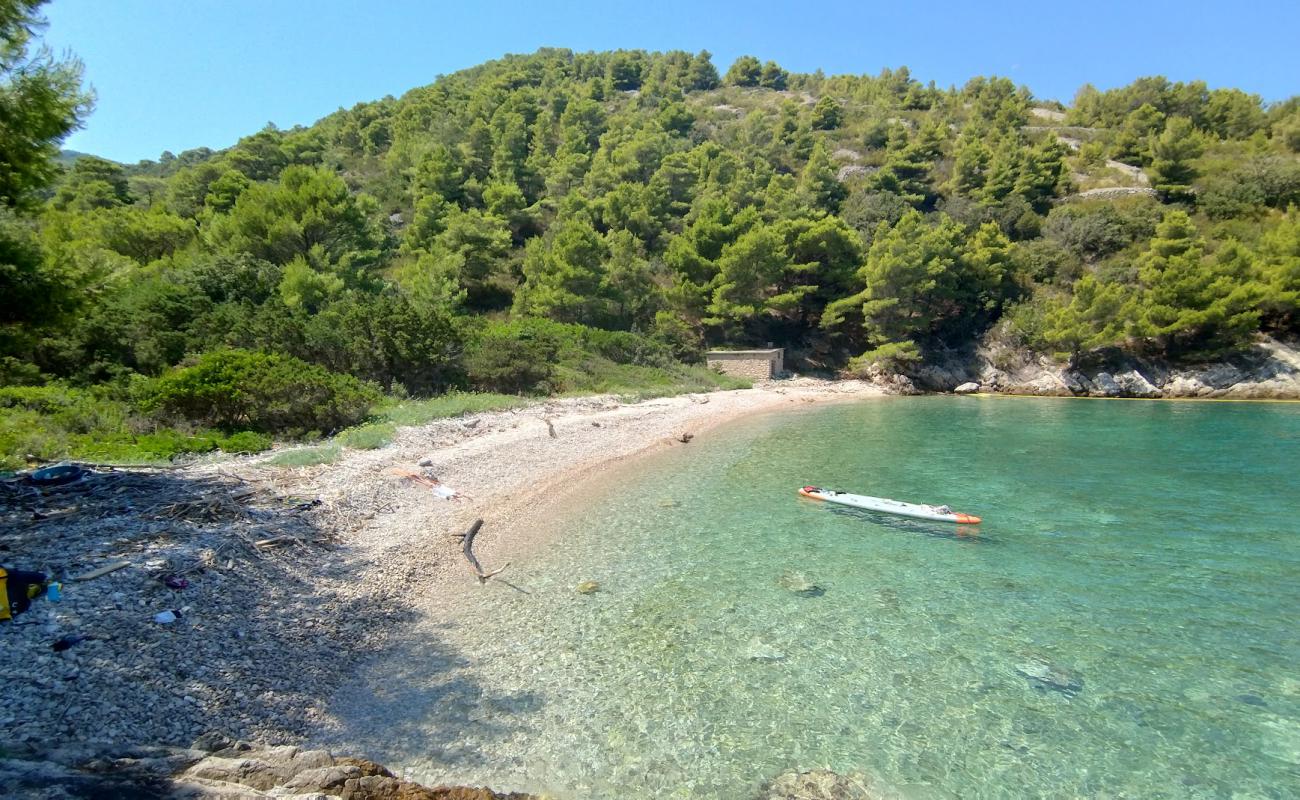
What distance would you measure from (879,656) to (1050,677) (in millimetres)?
1647

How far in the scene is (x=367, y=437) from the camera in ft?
42.2

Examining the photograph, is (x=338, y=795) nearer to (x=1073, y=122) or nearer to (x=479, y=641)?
(x=479, y=641)

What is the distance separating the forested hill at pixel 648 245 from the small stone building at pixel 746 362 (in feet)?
4.58

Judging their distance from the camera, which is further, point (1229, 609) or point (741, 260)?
point (741, 260)

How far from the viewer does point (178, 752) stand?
3.79 meters

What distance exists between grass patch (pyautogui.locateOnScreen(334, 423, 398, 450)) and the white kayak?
9432mm

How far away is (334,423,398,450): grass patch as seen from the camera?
1255 cm

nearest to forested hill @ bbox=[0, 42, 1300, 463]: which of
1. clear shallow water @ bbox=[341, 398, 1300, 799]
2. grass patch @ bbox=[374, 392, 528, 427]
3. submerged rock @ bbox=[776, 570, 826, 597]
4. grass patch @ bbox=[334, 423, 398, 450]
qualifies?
grass patch @ bbox=[374, 392, 528, 427]

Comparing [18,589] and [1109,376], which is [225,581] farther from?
[1109,376]

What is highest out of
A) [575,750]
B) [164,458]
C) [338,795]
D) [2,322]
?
[2,322]

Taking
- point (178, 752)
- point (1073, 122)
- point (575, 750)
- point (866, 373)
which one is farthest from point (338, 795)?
point (1073, 122)

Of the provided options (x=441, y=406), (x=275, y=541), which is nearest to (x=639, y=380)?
(x=441, y=406)

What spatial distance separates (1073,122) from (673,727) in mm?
83468

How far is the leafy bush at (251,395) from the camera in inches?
481
